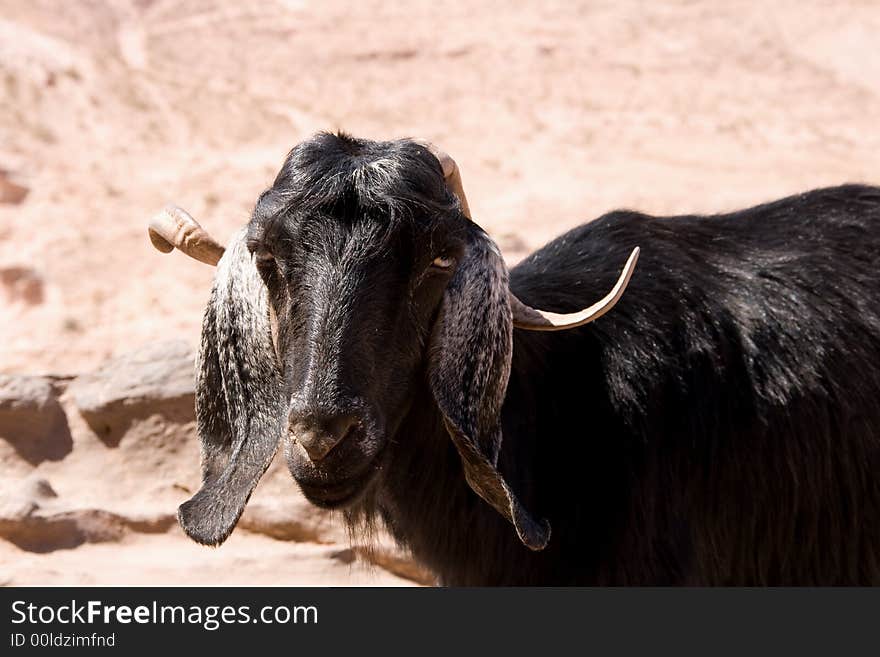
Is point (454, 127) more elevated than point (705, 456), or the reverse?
point (454, 127)

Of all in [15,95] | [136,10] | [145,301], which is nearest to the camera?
[145,301]

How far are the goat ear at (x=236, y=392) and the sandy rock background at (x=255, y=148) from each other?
2.48 ft

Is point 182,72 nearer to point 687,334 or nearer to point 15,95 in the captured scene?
point 15,95

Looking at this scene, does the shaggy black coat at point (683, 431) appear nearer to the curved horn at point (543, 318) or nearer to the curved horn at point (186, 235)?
the curved horn at point (543, 318)

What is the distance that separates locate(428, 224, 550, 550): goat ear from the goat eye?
0.16 ft

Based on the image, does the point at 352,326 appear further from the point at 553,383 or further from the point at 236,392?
the point at 553,383

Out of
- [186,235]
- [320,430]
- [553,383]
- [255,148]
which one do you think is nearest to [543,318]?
[553,383]

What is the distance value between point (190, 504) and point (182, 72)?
18.2 meters

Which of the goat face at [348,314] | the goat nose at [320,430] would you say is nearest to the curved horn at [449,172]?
the goat face at [348,314]

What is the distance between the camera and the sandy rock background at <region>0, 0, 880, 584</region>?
6668mm

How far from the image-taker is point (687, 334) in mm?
4406

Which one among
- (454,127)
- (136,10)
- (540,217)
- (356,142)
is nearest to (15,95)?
(454,127)

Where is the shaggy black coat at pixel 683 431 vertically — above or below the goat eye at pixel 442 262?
below

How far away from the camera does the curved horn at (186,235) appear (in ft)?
14.3
